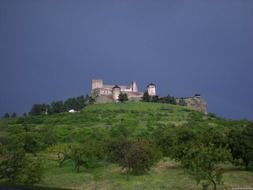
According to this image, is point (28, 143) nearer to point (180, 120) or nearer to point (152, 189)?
point (152, 189)

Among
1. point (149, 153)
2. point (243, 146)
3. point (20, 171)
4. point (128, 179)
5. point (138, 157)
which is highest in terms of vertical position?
point (243, 146)

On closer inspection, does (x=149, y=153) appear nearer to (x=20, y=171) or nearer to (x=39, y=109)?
(x=20, y=171)

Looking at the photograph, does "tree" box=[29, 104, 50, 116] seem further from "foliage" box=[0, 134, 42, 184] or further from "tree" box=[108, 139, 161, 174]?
"foliage" box=[0, 134, 42, 184]

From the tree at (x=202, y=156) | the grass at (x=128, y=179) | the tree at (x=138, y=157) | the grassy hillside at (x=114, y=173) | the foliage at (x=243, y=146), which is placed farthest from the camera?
the foliage at (x=243, y=146)

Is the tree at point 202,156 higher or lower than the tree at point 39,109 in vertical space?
lower

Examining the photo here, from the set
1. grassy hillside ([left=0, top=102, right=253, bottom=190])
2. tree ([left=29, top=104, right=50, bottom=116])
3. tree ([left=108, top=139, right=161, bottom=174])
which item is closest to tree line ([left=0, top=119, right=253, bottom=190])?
tree ([left=108, top=139, right=161, bottom=174])

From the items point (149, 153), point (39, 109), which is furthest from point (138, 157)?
point (39, 109)

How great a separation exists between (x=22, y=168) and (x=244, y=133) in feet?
123

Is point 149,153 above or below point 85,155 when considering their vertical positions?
above

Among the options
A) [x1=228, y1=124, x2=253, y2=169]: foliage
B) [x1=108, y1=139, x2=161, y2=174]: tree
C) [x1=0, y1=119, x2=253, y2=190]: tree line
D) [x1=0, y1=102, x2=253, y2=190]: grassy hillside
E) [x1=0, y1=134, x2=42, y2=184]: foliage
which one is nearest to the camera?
[x1=0, y1=134, x2=42, y2=184]: foliage

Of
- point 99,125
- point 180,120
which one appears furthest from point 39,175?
point 180,120

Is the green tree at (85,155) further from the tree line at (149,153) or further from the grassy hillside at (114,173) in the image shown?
the grassy hillside at (114,173)

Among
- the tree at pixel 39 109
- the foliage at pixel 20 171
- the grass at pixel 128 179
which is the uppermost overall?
the tree at pixel 39 109

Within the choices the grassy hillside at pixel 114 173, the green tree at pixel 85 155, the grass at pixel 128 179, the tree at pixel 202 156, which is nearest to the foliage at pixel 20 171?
the grassy hillside at pixel 114 173
